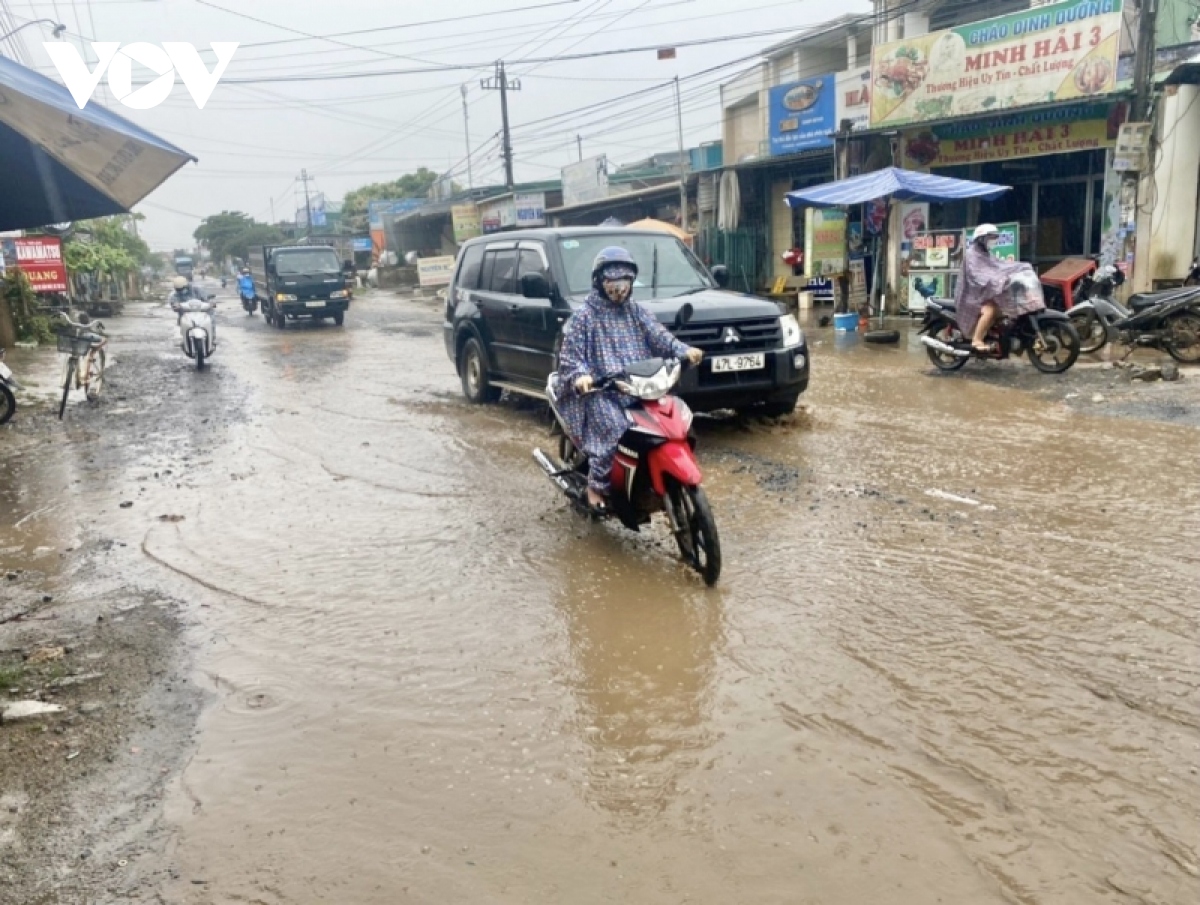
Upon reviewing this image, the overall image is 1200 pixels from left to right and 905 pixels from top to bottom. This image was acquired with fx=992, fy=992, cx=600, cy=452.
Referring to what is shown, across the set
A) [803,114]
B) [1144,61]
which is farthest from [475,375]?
[803,114]

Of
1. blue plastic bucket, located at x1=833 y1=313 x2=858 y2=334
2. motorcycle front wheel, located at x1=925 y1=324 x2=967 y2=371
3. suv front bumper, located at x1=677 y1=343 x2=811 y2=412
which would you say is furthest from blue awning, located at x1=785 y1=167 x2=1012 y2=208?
suv front bumper, located at x1=677 y1=343 x2=811 y2=412

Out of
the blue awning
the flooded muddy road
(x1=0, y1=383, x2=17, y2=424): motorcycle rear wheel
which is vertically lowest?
the flooded muddy road

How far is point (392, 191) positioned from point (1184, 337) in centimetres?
6120

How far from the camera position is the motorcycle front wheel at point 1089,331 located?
11.6 m

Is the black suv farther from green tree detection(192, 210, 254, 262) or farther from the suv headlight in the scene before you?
green tree detection(192, 210, 254, 262)

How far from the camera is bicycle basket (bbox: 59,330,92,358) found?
11.1m

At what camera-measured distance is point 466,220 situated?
38344mm

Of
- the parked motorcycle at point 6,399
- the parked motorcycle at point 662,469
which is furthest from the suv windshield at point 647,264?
the parked motorcycle at point 6,399

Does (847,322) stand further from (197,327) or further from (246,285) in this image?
(246,285)

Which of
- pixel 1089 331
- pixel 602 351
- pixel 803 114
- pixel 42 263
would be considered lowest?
pixel 1089 331

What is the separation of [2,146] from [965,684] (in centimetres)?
535

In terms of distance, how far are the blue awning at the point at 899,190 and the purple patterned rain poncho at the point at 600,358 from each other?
10.2 m

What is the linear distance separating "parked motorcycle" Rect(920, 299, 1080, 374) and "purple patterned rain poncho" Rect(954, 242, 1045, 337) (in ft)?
0.44

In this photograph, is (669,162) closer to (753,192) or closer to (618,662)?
(753,192)
